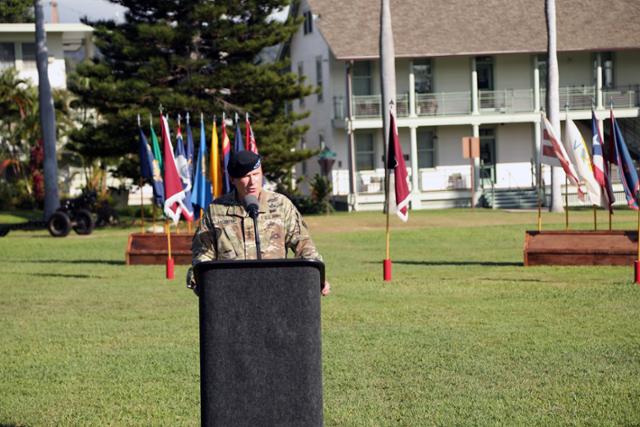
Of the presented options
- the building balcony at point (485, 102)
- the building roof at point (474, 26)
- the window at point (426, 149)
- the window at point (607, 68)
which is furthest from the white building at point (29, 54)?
the window at point (607, 68)

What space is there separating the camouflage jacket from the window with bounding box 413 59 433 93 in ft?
159

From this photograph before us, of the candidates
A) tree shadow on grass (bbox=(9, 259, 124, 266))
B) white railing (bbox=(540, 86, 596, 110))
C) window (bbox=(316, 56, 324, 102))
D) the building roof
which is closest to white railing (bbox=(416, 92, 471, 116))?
the building roof

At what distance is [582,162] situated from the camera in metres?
22.3

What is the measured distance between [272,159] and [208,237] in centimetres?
3577

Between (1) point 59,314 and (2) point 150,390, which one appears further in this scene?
(1) point 59,314

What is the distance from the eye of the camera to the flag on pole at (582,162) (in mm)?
22250

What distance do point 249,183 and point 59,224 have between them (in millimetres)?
30501

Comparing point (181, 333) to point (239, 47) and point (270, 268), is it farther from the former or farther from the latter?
point (239, 47)

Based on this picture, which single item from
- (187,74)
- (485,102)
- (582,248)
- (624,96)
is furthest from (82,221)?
(624,96)

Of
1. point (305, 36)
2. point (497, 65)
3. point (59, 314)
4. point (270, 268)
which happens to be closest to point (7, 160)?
point (305, 36)

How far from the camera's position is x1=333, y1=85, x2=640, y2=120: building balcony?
53438mm

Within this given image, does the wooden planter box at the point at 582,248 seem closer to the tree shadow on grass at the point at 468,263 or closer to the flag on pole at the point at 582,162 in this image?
the tree shadow on grass at the point at 468,263

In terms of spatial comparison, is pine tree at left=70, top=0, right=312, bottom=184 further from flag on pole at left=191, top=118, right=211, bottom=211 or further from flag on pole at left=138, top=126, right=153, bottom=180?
flag on pole at left=191, top=118, right=211, bottom=211

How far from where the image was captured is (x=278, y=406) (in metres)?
6.09
